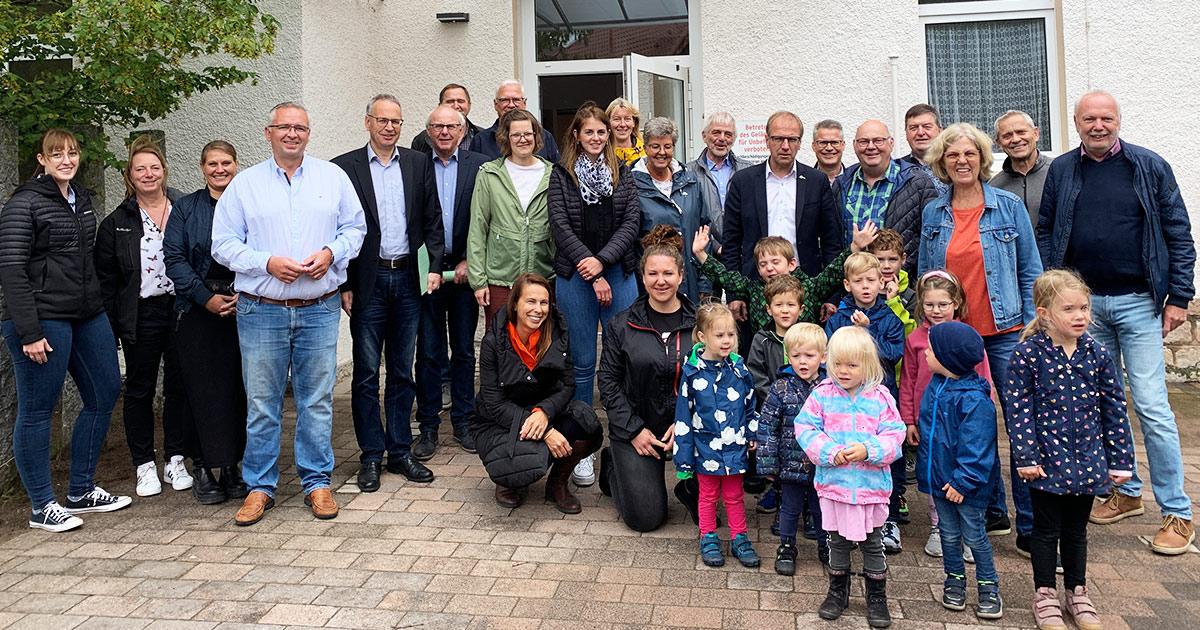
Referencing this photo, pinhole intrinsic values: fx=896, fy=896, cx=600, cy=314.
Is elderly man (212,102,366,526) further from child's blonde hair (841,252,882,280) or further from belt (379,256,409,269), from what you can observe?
child's blonde hair (841,252,882,280)

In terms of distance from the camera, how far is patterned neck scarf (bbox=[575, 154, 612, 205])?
4930mm

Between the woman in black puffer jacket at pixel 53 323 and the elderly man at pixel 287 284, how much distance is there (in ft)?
2.44

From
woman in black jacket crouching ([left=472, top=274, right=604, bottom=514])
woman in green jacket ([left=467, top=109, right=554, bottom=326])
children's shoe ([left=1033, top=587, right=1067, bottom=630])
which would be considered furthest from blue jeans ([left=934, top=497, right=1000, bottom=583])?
woman in green jacket ([left=467, top=109, right=554, bottom=326])

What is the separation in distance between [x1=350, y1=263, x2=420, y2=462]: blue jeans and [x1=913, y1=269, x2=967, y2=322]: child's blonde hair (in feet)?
8.74

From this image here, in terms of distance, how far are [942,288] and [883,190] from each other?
1.14 meters

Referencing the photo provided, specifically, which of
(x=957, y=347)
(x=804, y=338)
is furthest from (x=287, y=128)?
(x=957, y=347)

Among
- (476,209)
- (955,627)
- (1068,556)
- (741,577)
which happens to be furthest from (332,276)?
(1068,556)

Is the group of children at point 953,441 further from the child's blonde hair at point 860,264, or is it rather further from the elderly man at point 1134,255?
the elderly man at point 1134,255

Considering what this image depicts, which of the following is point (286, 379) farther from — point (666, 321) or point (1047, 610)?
point (1047, 610)

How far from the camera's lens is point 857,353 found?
335 centimetres

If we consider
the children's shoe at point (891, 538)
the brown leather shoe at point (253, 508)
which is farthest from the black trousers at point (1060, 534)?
the brown leather shoe at point (253, 508)

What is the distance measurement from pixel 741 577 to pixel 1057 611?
1.17 m

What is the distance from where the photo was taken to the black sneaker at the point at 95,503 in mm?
4641

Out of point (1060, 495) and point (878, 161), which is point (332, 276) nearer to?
point (878, 161)
